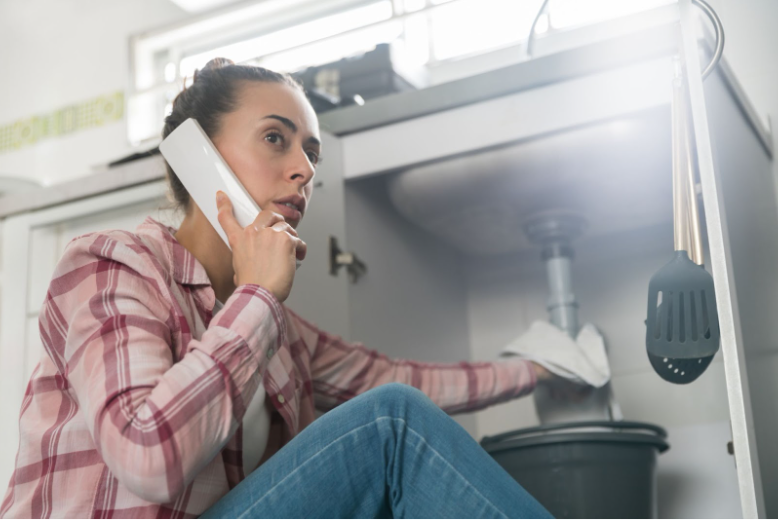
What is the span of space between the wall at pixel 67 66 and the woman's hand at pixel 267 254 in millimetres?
1880

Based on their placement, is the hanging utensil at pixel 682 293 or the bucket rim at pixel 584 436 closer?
the hanging utensil at pixel 682 293

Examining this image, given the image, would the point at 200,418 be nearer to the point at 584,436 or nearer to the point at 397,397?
the point at 397,397

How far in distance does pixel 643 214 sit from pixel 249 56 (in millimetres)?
1564

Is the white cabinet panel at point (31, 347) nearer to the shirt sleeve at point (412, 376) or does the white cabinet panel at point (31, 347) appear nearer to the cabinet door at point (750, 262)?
the shirt sleeve at point (412, 376)

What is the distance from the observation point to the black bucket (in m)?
1.31

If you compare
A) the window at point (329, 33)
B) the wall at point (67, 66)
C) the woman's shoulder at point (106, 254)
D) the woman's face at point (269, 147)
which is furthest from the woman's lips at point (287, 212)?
the wall at point (67, 66)

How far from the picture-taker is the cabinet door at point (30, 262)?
1.34m

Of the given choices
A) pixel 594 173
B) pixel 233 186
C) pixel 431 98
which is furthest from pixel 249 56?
pixel 233 186

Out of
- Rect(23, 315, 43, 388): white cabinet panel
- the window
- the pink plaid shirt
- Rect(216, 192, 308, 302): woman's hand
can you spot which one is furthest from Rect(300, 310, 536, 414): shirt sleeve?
the window

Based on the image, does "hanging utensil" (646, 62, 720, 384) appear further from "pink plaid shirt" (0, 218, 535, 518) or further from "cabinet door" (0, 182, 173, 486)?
"cabinet door" (0, 182, 173, 486)

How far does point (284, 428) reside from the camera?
1.05m

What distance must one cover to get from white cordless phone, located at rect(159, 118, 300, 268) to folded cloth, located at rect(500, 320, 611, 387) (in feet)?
1.98

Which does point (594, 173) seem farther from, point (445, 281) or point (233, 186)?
point (233, 186)

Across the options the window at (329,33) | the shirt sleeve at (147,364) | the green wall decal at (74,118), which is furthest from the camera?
the green wall decal at (74,118)
